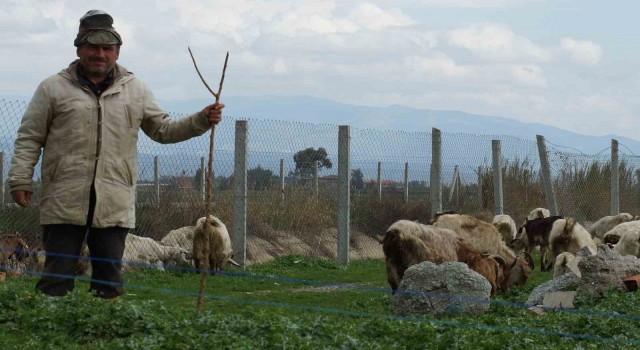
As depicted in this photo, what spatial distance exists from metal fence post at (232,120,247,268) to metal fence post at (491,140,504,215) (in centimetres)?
685

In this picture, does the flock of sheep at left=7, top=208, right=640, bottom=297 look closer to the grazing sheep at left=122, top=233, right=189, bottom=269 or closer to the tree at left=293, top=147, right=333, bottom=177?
the grazing sheep at left=122, top=233, right=189, bottom=269

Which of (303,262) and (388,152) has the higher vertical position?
(388,152)

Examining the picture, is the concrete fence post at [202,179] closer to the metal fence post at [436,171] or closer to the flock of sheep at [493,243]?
the flock of sheep at [493,243]

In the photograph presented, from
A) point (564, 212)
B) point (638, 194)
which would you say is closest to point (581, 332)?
point (564, 212)

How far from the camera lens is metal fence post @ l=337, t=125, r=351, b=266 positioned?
17.0 meters

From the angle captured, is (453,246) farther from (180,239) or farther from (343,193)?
(180,239)

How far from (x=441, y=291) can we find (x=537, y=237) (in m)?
7.70

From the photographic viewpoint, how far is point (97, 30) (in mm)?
7438

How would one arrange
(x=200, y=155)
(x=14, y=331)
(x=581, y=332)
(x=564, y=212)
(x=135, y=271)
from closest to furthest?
(x=14, y=331) < (x=581, y=332) < (x=135, y=271) < (x=200, y=155) < (x=564, y=212)

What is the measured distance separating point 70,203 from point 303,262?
9303mm

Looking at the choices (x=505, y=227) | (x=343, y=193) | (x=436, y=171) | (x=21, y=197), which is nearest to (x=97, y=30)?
(x=21, y=197)

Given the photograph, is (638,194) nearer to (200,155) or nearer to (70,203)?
(200,155)

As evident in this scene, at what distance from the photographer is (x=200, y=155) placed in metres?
16.0

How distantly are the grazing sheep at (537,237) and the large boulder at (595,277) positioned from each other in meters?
5.32
